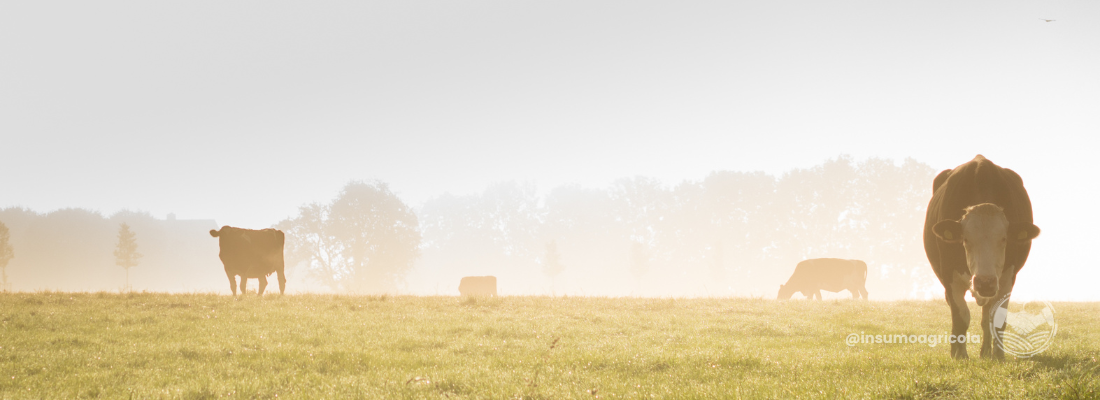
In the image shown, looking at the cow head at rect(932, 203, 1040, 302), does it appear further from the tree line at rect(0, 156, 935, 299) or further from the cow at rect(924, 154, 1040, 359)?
the tree line at rect(0, 156, 935, 299)

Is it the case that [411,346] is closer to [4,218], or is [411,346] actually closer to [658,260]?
[658,260]

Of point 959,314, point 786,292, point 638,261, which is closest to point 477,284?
point 786,292

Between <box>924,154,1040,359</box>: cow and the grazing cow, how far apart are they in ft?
60.6

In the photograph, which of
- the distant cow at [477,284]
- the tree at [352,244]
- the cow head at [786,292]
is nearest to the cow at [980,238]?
the cow head at [786,292]

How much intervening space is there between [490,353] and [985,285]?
6.65 m

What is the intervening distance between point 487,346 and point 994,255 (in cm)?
721

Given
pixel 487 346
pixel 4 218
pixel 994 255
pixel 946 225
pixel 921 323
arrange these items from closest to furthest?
pixel 994 255 → pixel 946 225 → pixel 487 346 → pixel 921 323 → pixel 4 218

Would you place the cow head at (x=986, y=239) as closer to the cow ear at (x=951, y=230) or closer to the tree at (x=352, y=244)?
the cow ear at (x=951, y=230)

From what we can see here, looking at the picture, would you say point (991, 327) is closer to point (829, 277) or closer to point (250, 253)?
point (250, 253)

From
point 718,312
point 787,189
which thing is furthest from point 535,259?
point 718,312

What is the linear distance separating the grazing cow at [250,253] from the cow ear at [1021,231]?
1916cm

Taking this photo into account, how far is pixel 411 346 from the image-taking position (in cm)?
973

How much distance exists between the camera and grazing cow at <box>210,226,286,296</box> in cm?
1897

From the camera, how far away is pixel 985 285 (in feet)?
20.6
